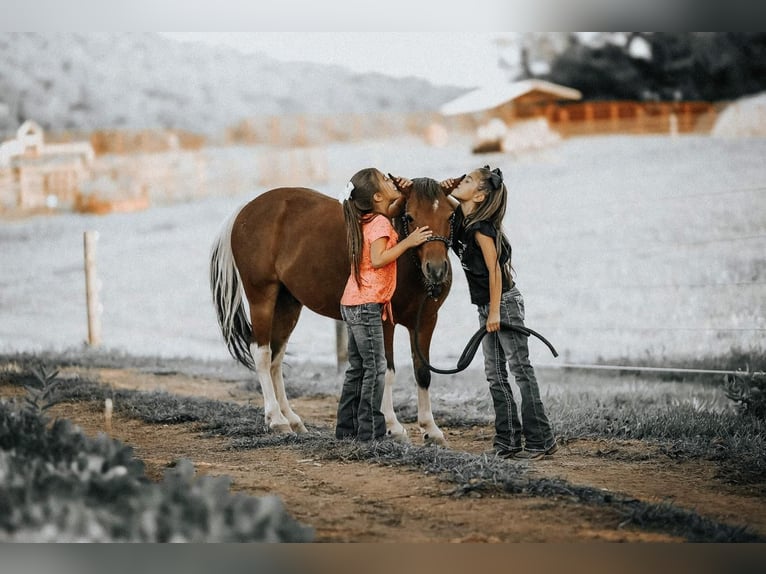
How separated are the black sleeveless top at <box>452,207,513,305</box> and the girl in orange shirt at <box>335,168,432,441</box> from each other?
33 cm

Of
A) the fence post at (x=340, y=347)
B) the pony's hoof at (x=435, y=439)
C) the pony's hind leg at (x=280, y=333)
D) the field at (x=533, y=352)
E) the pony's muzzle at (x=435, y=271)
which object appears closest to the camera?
the field at (x=533, y=352)

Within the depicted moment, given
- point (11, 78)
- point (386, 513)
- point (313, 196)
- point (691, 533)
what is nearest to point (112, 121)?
point (11, 78)

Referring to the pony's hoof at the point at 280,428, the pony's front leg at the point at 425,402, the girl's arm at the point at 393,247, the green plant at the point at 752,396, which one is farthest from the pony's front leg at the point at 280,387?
the green plant at the point at 752,396

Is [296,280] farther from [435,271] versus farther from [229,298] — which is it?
[435,271]

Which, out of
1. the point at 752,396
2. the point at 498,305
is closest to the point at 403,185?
the point at 498,305

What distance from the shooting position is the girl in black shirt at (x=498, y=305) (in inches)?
159

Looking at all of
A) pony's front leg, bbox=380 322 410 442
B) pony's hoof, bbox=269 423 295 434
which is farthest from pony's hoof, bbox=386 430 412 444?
pony's hoof, bbox=269 423 295 434

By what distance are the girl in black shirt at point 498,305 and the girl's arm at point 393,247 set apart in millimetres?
276

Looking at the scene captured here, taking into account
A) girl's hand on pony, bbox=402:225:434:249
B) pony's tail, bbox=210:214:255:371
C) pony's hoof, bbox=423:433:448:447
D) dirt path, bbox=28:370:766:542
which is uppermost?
girl's hand on pony, bbox=402:225:434:249

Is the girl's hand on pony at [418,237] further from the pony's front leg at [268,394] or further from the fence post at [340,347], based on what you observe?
the fence post at [340,347]

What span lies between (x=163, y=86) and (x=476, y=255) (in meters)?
3.84

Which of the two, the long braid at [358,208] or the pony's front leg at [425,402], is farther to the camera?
the pony's front leg at [425,402]

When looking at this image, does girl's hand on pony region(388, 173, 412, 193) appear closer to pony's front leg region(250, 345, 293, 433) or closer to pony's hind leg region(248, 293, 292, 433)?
pony's hind leg region(248, 293, 292, 433)

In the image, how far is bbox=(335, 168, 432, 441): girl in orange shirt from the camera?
4.12 metres
